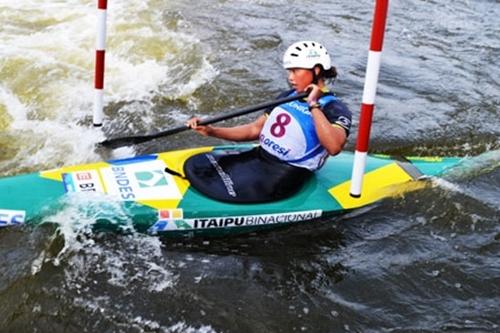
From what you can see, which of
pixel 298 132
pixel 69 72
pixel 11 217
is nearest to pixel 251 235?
pixel 298 132

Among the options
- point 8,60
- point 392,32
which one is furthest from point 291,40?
point 8,60

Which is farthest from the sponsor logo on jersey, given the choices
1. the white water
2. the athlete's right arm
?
the white water

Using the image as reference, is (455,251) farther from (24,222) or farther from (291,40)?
(291,40)

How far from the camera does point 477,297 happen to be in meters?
3.46

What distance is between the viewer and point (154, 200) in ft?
11.9

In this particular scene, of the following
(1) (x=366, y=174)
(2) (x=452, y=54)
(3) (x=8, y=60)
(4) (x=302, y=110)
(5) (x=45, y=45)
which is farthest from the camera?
(2) (x=452, y=54)

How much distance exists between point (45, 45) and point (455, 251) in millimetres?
5413

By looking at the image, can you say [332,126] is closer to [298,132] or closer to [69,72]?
[298,132]

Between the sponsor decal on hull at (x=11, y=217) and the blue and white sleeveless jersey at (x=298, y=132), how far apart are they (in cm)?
151

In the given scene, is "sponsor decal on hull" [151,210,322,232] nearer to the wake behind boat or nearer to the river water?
the wake behind boat

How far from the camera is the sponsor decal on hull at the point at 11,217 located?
3400 millimetres

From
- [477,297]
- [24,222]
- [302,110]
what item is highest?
[302,110]

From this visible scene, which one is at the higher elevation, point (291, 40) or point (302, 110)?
point (302, 110)

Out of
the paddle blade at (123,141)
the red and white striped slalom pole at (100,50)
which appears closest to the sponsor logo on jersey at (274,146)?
the paddle blade at (123,141)
